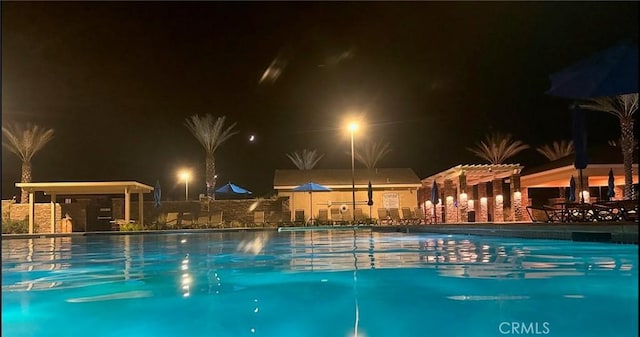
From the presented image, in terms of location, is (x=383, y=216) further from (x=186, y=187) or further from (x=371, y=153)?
(x=186, y=187)

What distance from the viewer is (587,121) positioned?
4.18 feet

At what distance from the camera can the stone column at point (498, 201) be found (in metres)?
24.2

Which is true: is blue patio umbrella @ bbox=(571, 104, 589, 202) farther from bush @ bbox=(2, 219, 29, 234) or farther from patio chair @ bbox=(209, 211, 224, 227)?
patio chair @ bbox=(209, 211, 224, 227)

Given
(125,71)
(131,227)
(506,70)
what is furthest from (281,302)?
(125,71)

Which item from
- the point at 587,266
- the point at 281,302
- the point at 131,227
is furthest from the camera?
the point at 131,227

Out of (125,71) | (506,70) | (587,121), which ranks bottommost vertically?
(587,121)

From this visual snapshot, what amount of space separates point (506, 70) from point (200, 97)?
2759 centimetres

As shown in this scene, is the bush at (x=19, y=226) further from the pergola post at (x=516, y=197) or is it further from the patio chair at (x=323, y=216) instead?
the pergola post at (x=516, y=197)

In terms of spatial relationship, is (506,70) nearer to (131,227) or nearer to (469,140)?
(131,227)

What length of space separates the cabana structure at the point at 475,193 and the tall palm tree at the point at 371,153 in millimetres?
4179

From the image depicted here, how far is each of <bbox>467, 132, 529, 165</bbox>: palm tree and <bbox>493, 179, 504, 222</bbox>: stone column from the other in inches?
113

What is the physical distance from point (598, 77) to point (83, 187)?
72.5 ft

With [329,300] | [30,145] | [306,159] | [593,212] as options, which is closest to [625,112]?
[593,212]

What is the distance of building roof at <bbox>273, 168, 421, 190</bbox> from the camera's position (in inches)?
1007
